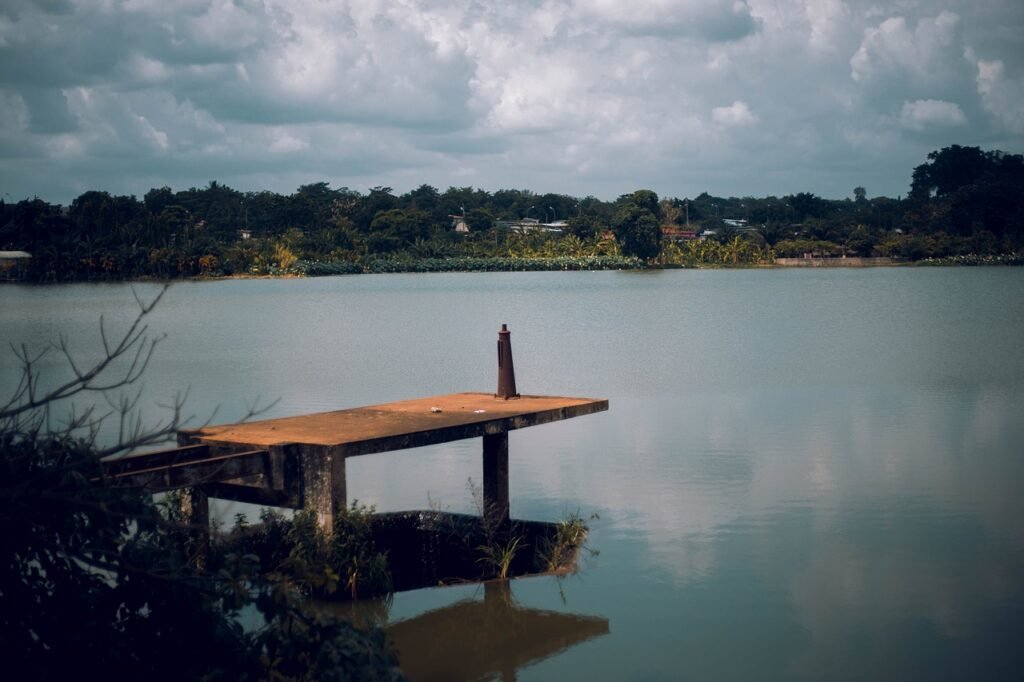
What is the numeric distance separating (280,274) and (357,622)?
3775 inches

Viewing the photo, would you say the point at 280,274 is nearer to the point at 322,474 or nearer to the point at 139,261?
the point at 139,261

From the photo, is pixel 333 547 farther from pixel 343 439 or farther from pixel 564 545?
pixel 564 545

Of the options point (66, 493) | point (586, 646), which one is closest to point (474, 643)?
point (586, 646)

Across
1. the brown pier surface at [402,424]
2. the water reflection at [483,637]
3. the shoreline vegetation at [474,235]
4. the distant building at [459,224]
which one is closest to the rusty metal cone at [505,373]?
the brown pier surface at [402,424]

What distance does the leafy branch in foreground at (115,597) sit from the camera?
4664mm

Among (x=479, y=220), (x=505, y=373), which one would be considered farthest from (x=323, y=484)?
(x=479, y=220)

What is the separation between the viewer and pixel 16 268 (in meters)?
87.3

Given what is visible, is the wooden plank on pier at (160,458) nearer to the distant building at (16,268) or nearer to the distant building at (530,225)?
Result: the distant building at (16,268)

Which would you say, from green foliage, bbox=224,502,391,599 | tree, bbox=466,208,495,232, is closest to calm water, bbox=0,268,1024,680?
green foliage, bbox=224,502,391,599

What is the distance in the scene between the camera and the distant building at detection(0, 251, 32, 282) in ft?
278

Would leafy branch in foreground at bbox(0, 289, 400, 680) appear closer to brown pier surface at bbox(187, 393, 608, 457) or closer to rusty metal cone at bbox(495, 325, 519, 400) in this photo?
brown pier surface at bbox(187, 393, 608, 457)

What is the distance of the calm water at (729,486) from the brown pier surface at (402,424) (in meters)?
1.29

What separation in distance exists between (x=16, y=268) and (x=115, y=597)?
8938cm

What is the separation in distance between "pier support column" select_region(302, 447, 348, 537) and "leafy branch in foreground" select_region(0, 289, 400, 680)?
2.90 meters
